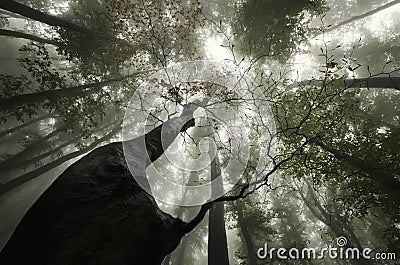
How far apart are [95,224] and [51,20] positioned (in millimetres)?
7117

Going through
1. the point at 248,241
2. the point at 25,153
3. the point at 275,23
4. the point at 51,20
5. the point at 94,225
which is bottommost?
the point at 248,241

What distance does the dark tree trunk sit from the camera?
117 centimetres

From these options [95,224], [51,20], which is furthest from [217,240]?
[51,20]

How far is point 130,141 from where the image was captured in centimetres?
286

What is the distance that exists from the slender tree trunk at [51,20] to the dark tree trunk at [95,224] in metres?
6.01

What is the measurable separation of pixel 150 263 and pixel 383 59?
19.6m

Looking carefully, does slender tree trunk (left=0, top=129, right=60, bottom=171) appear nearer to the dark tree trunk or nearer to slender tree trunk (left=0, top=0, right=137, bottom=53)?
slender tree trunk (left=0, top=0, right=137, bottom=53)

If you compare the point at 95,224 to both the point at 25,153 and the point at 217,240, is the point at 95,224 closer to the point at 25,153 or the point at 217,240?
the point at 217,240

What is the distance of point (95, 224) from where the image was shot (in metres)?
1.34

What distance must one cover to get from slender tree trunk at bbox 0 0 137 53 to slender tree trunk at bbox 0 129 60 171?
7.49m

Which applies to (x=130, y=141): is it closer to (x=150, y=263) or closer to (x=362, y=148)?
(x=150, y=263)

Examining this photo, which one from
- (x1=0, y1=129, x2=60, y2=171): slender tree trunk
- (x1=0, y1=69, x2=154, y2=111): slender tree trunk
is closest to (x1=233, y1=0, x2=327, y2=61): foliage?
(x1=0, y1=69, x2=154, y2=111): slender tree trunk

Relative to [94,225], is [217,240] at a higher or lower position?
lower

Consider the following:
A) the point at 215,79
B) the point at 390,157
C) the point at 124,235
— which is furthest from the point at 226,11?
the point at 124,235
